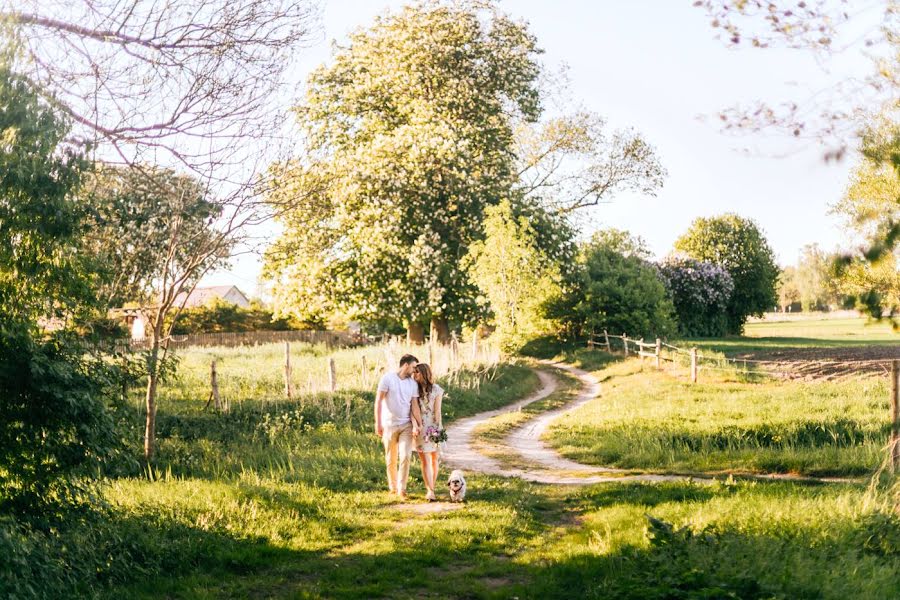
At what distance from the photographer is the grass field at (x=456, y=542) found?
22.0ft

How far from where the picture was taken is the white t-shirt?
10844 millimetres

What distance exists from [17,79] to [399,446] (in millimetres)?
6287

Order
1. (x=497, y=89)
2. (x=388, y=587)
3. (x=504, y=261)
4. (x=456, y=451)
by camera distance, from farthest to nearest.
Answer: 1. (x=497, y=89)
2. (x=504, y=261)
3. (x=456, y=451)
4. (x=388, y=587)

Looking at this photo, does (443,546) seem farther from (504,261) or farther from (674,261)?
(674,261)

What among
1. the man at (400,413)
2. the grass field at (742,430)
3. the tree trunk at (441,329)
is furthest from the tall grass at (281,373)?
the man at (400,413)

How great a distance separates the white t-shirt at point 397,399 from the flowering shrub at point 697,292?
44.9 metres

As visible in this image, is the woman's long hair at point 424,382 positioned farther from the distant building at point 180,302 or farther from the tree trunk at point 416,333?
the tree trunk at point 416,333

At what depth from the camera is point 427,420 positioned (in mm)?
10898

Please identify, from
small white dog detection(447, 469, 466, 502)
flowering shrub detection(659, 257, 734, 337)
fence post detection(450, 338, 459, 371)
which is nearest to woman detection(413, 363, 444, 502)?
small white dog detection(447, 469, 466, 502)

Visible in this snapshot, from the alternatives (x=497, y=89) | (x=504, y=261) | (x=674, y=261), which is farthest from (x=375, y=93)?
(x=674, y=261)

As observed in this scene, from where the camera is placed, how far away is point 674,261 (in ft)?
185

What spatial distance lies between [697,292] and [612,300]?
1679cm

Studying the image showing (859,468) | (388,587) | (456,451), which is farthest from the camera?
(456,451)

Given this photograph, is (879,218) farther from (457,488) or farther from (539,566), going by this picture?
(457,488)
